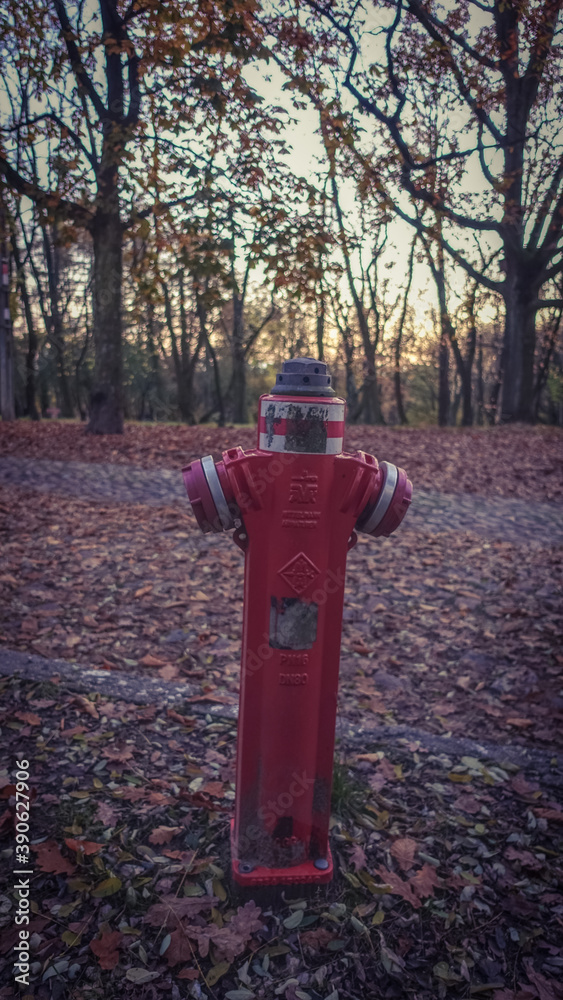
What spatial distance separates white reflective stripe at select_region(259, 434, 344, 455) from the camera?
1.88 meters

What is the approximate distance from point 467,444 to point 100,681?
11.1 m

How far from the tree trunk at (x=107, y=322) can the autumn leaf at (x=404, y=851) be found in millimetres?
11375

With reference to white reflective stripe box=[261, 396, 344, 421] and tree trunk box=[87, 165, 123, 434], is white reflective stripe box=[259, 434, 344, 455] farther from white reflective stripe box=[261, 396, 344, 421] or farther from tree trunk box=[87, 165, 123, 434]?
tree trunk box=[87, 165, 123, 434]

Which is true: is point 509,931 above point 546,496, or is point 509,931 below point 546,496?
below

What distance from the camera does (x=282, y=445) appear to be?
6.18 feet

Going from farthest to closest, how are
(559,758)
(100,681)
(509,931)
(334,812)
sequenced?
(100,681) < (559,758) < (334,812) < (509,931)

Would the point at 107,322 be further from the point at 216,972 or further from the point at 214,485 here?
the point at 216,972

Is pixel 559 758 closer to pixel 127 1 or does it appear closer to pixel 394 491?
pixel 394 491

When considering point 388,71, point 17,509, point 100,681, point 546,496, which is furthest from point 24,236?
point 100,681

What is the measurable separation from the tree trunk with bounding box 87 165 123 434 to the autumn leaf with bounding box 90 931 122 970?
1149 cm

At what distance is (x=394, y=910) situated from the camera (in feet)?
7.39

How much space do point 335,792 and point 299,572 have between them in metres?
1.39

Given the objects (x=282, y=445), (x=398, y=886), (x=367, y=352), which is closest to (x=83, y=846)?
(x=398, y=886)

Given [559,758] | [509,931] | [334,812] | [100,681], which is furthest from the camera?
[100,681]
